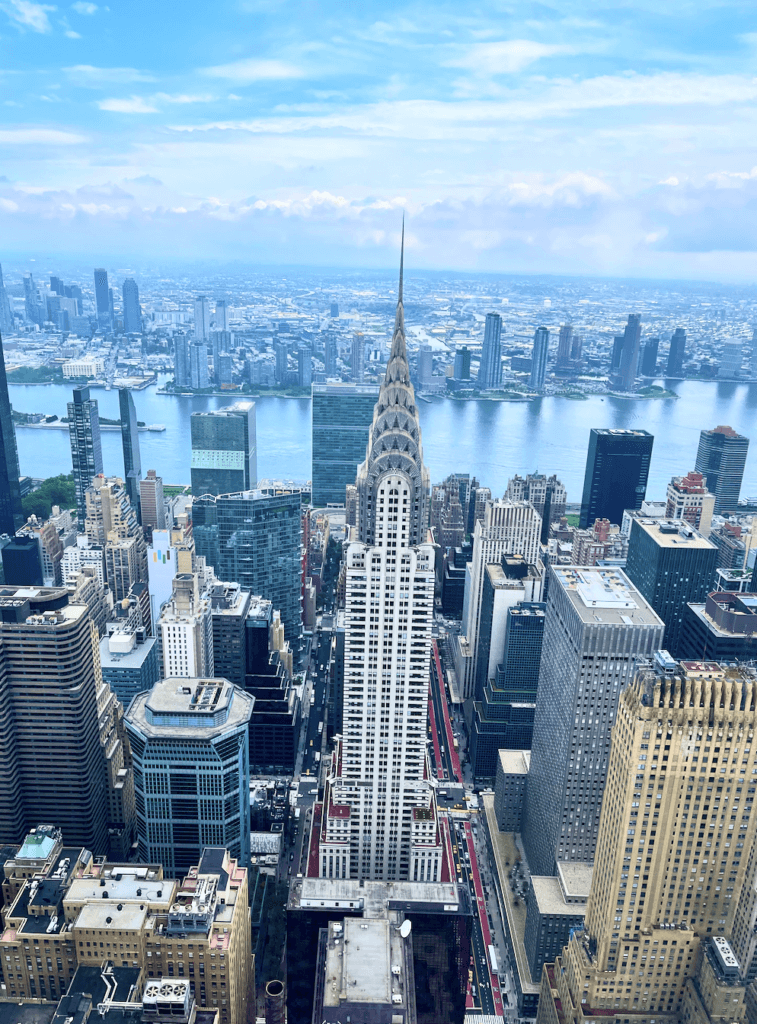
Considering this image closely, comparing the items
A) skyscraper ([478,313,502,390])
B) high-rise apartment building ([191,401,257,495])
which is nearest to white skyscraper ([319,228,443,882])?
high-rise apartment building ([191,401,257,495])

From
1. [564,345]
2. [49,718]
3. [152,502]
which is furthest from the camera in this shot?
[564,345]

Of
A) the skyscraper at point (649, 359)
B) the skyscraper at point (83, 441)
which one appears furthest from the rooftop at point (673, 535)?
the skyscraper at point (649, 359)

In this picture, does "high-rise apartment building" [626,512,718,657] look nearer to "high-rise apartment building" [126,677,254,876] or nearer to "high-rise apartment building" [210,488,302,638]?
"high-rise apartment building" [210,488,302,638]

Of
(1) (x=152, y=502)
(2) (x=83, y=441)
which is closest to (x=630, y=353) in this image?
(1) (x=152, y=502)

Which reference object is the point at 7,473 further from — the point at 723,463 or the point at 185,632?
the point at 723,463

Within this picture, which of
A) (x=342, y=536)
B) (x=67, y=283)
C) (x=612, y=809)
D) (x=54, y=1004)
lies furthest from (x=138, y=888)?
(x=67, y=283)

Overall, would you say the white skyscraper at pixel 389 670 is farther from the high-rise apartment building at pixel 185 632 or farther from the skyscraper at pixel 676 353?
the skyscraper at pixel 676 353
